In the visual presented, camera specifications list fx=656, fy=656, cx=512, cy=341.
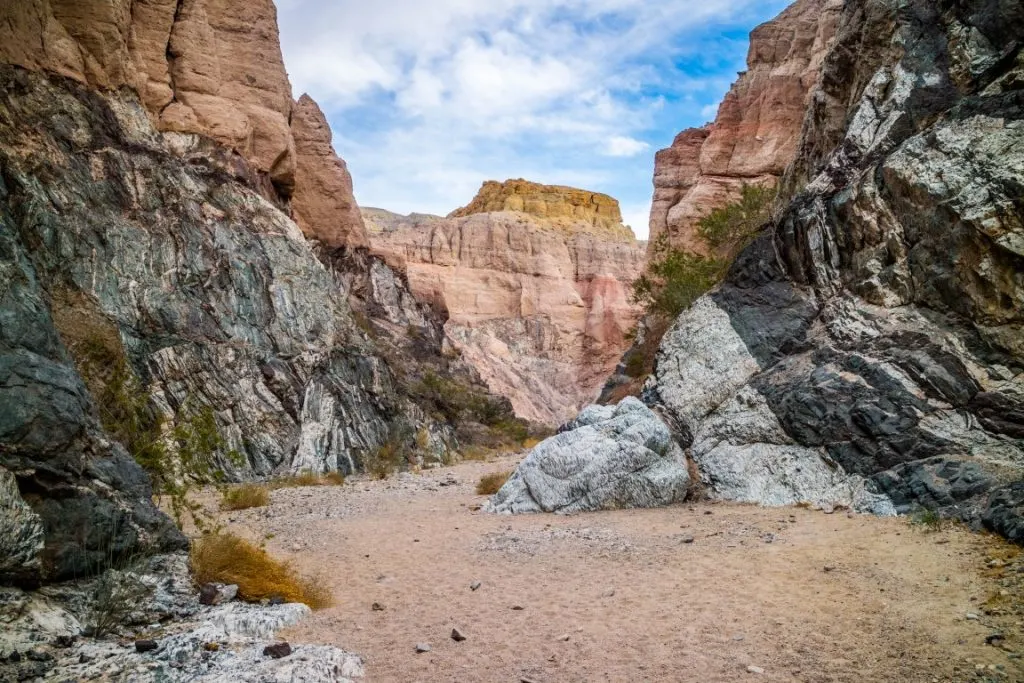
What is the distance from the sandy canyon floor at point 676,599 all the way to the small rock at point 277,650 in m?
0.44

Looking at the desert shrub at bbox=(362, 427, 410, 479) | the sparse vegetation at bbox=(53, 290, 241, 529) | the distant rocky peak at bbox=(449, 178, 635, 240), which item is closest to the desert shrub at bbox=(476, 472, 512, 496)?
the sparse vegetation at bbox=(53, 290, 241, 529)

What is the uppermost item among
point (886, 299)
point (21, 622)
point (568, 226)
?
point (568, 226)

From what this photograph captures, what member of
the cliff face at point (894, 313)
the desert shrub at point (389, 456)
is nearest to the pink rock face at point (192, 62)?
the desert shrub at point (389, 456)

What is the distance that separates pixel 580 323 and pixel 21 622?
60329mm

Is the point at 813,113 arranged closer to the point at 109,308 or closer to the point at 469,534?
the point at 469,534

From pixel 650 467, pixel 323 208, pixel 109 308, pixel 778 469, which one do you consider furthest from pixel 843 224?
pixel 323 208

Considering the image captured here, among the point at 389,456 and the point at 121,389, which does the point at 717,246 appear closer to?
the point at 389,456

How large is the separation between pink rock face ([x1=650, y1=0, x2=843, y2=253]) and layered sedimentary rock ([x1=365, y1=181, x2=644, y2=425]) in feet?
73.9

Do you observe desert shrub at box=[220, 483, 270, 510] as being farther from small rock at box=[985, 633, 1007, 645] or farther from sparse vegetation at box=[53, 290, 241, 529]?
small rock at box=[985, 633, 1007, 645]

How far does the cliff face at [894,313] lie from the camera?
27.0ft

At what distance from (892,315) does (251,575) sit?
9309 millimetres

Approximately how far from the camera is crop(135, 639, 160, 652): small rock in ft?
14.3

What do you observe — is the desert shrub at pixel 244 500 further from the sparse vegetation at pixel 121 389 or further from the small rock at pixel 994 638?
the small rock at pixel 994 638

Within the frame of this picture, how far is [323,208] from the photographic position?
113 ft
